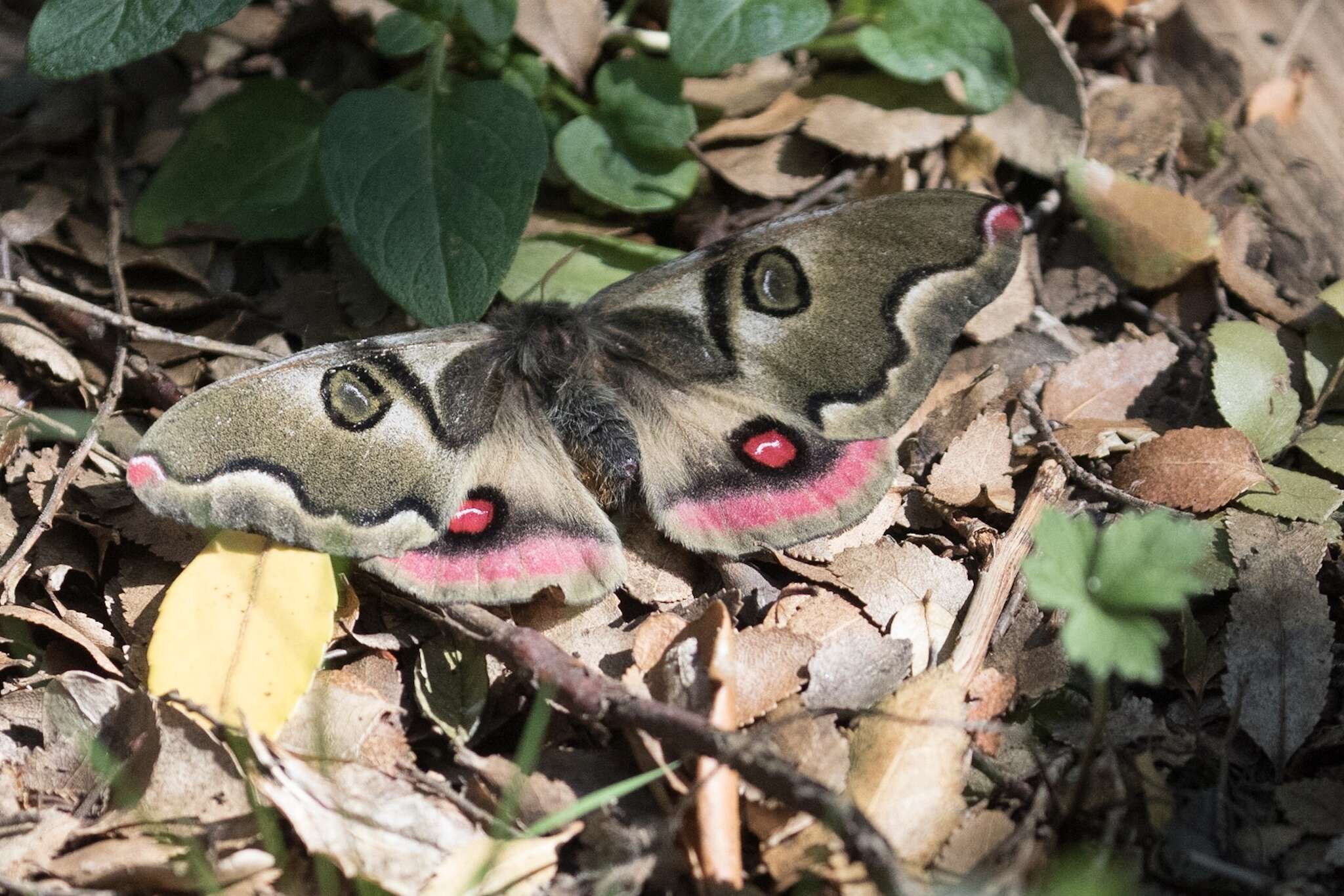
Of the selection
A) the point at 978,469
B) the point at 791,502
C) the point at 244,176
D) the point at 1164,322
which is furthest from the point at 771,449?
the point at 244,176

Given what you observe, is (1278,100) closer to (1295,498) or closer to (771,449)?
(1295,498)

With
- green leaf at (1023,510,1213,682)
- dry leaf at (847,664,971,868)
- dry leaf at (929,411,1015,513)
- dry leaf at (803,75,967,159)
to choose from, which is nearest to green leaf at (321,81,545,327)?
dry leaf at (803,75,967,159)

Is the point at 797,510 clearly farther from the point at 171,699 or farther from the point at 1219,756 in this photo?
the point at 171,699

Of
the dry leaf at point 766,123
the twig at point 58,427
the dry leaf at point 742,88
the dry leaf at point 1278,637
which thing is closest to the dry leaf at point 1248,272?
→ the dry leaf at point 1278,637

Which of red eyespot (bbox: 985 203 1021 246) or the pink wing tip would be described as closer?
the pink wing tip

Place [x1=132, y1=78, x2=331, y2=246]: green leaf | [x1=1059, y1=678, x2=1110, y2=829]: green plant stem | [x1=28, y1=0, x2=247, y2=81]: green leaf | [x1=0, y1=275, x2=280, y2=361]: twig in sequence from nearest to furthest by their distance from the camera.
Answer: [x1=1059, y1=678, x2=1110, y2=829]: green plant stem
[x1=28, y1=0, x2=247, y2=81]: green leaf
[x1=0, y1=275, x2=280, y2=361]: twig
[x1=132, y1=78, x2=331, y2=246]: green leaf

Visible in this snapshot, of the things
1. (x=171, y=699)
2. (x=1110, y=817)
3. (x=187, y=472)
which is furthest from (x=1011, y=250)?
(x=171, y=699)

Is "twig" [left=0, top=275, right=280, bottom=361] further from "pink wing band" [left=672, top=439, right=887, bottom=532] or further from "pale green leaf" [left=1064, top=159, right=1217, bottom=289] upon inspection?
"pale green leaf" [left=1064, top=159, right=1217, bottom=289]
